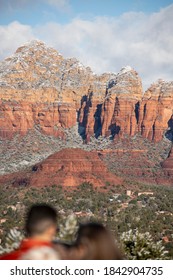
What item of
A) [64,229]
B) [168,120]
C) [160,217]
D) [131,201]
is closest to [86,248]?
[64,229]

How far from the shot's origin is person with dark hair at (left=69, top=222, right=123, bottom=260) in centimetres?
512

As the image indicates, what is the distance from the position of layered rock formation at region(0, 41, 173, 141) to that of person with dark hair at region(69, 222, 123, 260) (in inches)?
4920

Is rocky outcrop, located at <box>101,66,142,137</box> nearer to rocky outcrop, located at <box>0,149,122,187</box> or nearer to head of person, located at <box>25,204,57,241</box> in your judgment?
rocky outcrop, located at <box>0,149,122,187</box>

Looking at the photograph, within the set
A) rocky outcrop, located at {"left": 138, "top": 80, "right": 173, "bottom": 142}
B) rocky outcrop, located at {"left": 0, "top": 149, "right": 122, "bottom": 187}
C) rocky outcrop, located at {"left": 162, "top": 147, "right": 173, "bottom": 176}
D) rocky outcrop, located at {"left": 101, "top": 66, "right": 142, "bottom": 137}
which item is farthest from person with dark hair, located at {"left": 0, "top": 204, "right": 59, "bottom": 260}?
rocky outcrop, located at {"left": 138, "top": 80, "right": 173, "bottom": 142}

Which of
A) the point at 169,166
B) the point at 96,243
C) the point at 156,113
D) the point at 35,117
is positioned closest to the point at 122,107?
the point at 156,113

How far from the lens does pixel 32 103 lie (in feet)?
466

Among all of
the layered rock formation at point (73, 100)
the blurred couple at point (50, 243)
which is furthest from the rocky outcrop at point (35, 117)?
the blurred couple at point (50, 243)

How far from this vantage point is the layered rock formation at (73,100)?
135500 millimetres

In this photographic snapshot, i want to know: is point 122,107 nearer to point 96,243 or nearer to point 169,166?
point 169,166

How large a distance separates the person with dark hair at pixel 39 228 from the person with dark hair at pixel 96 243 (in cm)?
35

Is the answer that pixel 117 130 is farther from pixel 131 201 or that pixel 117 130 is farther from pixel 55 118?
pixel 131 201

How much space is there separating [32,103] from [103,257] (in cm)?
13783

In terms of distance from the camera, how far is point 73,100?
15312cm

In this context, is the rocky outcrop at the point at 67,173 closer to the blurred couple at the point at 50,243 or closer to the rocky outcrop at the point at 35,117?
the rocky outcrop at the point at 35,117
